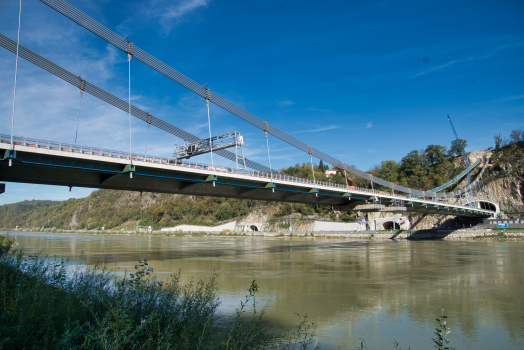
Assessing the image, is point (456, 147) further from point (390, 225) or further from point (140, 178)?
point (140, 178)

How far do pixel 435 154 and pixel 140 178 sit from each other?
114047 millimetres

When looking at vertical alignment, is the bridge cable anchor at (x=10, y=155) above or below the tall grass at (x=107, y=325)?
above

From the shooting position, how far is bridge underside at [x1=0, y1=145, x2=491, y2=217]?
2277cm

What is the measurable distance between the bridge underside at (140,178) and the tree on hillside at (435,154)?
86966 mm

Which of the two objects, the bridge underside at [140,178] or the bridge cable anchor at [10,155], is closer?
the bridge cable anchor at [10,155]

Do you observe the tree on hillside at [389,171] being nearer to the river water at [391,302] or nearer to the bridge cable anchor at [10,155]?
the river water at [391,302]

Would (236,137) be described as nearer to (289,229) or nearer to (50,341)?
(50,341)

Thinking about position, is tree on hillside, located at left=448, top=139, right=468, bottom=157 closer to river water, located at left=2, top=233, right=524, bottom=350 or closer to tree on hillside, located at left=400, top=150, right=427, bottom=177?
tree on hillside, located at left=400, top=150, right=427, bottom=177

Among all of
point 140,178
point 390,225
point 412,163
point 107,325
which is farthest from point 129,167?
point 412,163

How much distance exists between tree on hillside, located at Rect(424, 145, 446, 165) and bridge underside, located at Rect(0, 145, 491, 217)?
86966mm

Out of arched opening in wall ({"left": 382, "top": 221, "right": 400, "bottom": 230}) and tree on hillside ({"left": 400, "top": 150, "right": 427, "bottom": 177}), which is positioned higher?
tree on hillside ({"left": 400, "top": 150, "right": 427, "bottom": 177})

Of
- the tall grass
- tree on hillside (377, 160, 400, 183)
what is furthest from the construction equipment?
tree on hillside (377, 160, 400, 183)

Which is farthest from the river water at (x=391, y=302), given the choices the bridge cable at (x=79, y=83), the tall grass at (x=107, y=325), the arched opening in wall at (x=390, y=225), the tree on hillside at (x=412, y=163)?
the tree on hillside at (x=412, y=163)

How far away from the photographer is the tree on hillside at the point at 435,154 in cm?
11475
